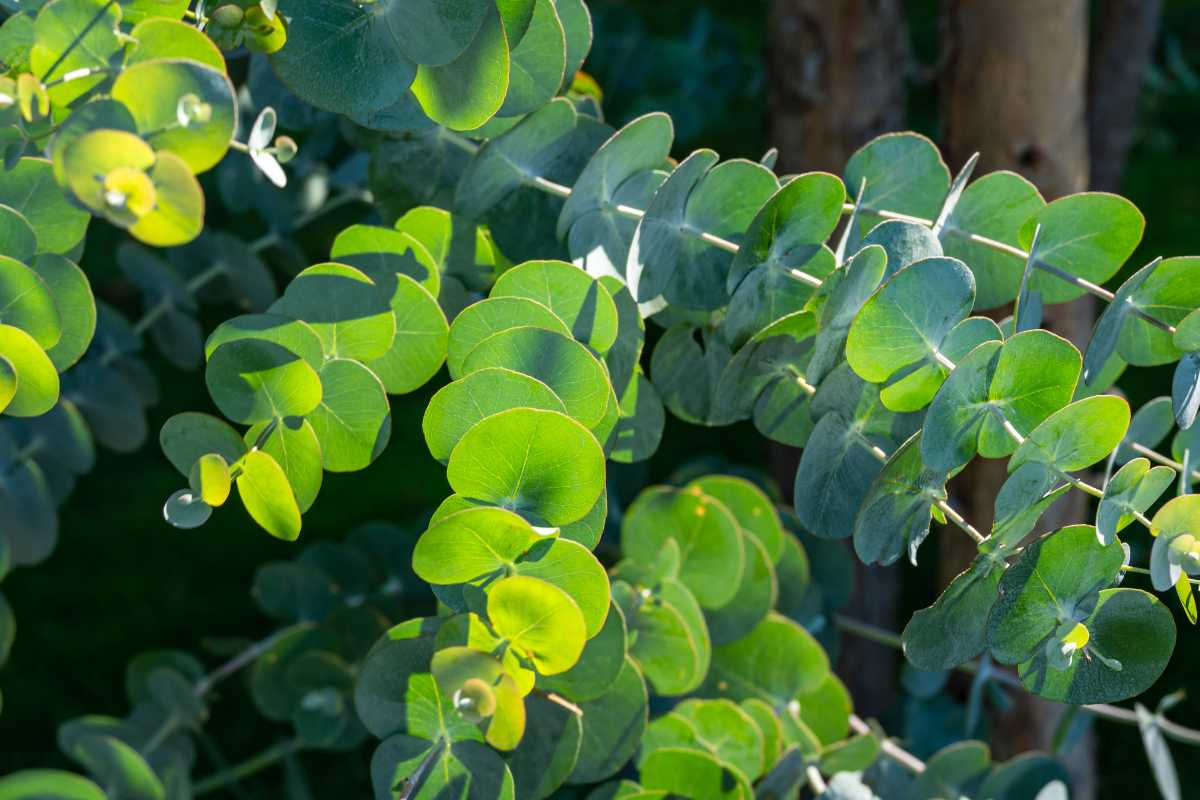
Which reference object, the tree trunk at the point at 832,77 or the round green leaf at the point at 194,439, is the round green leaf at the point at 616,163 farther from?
the tree trunk at the point at 832,77

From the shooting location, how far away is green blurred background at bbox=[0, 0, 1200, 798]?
5.50 ft

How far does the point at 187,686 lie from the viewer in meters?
1.05

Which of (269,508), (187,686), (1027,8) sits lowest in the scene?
(187,686)

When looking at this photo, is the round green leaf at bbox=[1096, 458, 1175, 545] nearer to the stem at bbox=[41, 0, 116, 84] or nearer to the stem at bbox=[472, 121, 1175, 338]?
the stem at bbox=[472, 121, 1175, 338]

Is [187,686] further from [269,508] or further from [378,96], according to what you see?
[378,96]

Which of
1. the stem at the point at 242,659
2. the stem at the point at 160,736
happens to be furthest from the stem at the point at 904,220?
Answer: the stem at the point at 160,736

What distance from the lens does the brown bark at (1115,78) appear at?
159 cm

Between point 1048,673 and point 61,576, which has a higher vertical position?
point 1048,673

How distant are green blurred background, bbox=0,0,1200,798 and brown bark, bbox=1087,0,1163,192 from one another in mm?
486

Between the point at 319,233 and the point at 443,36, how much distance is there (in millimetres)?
2105

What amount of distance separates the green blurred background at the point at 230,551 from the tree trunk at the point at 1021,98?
12.2 inches

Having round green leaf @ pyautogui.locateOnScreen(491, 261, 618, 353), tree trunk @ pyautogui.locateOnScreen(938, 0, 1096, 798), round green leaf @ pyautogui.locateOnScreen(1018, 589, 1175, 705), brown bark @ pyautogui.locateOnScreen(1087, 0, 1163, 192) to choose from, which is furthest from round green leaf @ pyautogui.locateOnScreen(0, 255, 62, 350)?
brown bark @ pyautogui.locateOnScreen(1087, 0, 1163, 192)

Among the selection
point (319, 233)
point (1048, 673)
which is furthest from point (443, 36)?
point (319, 233)

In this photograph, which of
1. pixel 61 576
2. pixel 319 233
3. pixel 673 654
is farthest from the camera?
pixel 319 233
